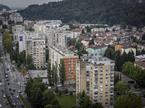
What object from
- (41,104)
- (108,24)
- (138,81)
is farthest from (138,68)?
(108,24)

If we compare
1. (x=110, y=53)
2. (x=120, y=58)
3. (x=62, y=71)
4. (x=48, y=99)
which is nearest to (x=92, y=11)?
(x=110, y=53)

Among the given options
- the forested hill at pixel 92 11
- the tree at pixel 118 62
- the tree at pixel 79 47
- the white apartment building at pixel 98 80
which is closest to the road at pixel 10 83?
the white apartment building at pixel 98 80

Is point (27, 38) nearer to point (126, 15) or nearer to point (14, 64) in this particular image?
point (14, 64)

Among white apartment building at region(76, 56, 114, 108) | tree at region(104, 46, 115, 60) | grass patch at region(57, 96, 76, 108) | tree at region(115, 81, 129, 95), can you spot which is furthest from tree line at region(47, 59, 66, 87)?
tree at region(104, 46, 115, 60)

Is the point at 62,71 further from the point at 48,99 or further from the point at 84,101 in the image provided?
the point at 84,101

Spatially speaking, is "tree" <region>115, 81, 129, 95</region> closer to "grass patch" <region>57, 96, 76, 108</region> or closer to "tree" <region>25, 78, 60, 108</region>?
"grass patch" <region>57, 96, 76, 108</region>

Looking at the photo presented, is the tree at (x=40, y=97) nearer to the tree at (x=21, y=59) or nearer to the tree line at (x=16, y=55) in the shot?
the tree line at (x=16, y=55)

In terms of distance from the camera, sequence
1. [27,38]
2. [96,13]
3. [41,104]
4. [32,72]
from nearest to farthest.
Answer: [41,104], [32,72], [27,38], [96,13]
